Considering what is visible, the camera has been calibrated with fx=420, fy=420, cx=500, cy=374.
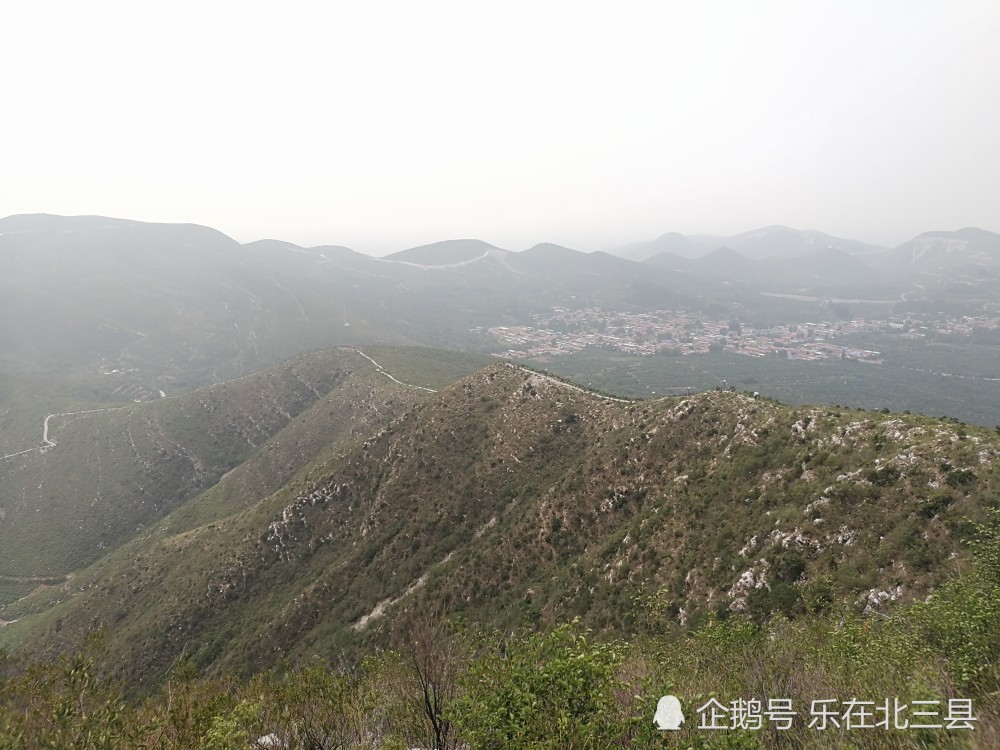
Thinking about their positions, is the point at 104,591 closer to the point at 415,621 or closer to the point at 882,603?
the point at 415,621

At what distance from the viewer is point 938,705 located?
976 cm

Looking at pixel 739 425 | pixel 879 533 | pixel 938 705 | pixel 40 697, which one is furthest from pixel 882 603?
pixel 40 697

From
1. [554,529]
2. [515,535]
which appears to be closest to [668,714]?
[554,529]

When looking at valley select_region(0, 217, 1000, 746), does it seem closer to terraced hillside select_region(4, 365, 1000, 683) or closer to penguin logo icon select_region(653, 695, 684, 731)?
terraced hillside select_region(4, 365, 1000, 683)

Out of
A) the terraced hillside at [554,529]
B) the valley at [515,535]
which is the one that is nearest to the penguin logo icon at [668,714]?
the valley at [515,535]

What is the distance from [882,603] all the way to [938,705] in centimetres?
1509

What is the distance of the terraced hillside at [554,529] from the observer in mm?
25484

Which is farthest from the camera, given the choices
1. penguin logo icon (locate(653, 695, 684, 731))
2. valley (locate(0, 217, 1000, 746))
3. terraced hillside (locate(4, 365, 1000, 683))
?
terraced hillside (locate(4, 365, 1000, 683))

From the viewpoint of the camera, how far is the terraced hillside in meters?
25.5

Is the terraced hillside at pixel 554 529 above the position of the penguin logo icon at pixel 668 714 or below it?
below

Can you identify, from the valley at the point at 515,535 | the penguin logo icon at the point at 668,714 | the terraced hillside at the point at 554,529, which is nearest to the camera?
the penguin logo icon at the point at 668,714

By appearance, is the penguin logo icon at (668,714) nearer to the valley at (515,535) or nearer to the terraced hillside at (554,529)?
the valley at (515,535)

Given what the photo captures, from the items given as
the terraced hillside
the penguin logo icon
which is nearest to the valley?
the terraced hillside

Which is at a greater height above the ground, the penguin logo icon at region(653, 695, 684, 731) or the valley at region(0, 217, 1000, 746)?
the penguin logo icon at region(653, 695, 684, 731)
